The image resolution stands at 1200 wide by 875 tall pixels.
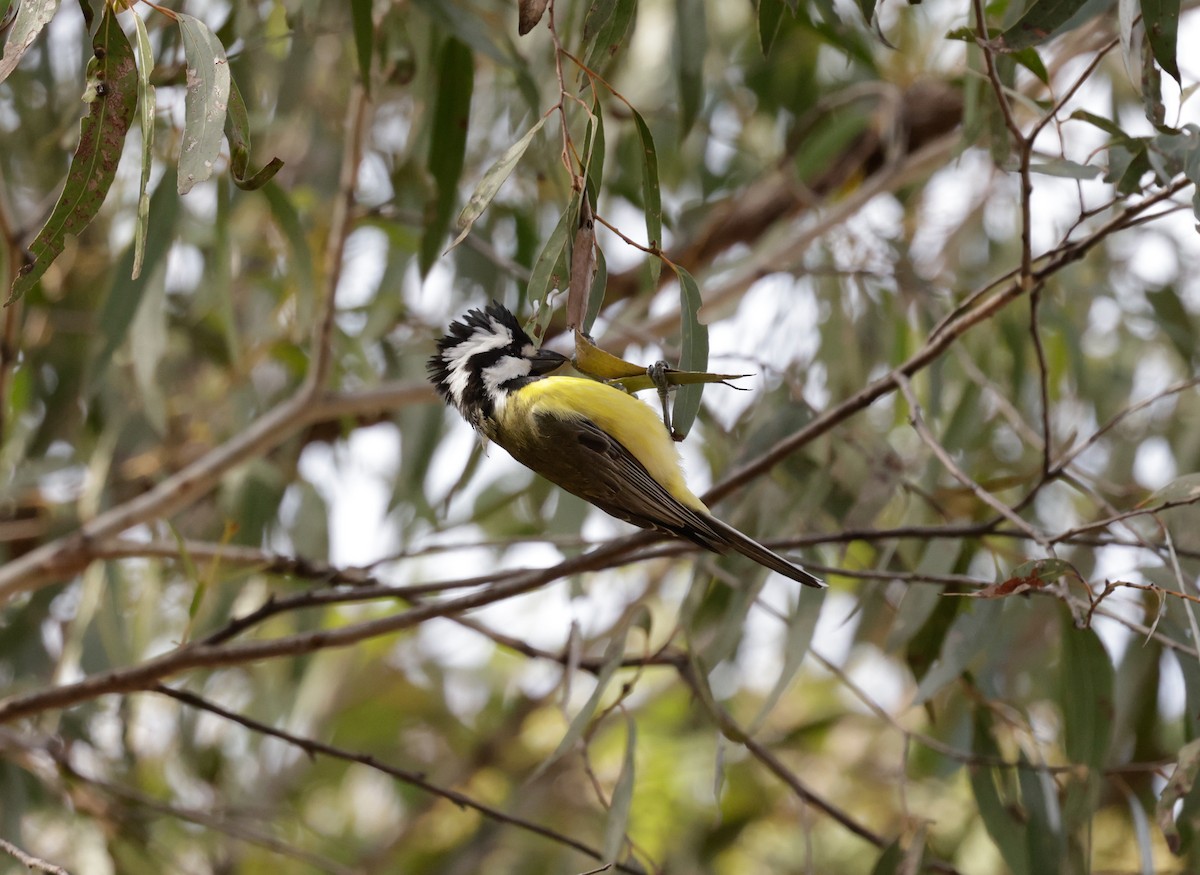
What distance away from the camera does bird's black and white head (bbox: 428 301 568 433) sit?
2.39 metres

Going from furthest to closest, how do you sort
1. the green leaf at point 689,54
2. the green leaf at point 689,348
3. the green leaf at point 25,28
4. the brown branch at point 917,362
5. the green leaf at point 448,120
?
the green leaf at point 689,54, the green leaf at point 448,120, the brown branch at point 917,362, the green leaf at point 689,348, the green leaf at point 25,28

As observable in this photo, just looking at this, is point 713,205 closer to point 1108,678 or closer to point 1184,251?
point 1184,251

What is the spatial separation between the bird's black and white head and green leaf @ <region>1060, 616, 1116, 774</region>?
1.20 metres

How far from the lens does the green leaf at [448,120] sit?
2832 mm

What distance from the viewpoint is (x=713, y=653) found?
8.70 ft

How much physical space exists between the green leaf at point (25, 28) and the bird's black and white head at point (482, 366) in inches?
41.3

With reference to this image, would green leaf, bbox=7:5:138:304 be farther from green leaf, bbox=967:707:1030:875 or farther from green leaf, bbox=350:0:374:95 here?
green leaf, bbox=967:707:1030:875

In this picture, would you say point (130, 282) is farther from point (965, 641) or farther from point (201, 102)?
point (965, 641)

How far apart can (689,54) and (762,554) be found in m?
1.54

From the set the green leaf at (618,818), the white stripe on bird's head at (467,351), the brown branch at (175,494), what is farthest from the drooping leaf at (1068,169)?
the brown branch at (175,494)

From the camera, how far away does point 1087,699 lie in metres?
2.50

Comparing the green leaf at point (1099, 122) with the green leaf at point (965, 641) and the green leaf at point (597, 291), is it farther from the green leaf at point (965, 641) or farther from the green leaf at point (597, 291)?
the green leaf at point (965, 641)

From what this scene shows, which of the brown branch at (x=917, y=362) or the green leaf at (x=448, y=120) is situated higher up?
the green leaf at (x=448, y=120)

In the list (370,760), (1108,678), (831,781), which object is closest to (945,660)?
(1108,678)
